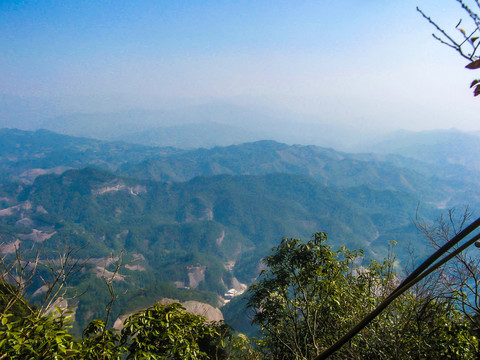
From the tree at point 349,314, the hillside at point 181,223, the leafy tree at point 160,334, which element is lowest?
the hillside at point 181,223

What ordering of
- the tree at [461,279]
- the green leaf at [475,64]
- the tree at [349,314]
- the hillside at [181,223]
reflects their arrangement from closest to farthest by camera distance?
the green leaf at [475,64] < the tree at [461,279] < the tree at [349,314] < the hillside at [181,223]

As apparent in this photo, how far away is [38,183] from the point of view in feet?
602

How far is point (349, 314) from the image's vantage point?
588 cm

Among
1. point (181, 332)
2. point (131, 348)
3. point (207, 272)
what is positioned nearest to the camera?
point (131, 348)

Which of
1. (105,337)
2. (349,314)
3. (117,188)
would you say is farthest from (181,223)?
(105,337)

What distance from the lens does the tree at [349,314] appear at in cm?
431

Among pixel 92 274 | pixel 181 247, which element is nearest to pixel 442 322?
pixel 92 274

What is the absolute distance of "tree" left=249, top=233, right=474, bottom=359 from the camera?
14.1 ft

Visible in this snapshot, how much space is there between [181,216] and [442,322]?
580 ft

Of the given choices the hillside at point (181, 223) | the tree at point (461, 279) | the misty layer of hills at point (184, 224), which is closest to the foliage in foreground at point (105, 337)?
the tree at point (461, 279)

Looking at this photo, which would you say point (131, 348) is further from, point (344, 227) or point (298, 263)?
point (344, 227)

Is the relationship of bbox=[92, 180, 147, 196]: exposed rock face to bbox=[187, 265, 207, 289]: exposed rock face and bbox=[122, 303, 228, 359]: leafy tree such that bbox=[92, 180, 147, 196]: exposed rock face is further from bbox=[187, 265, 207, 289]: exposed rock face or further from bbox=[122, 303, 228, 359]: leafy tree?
bbox=[122, 303, 228, 359]: leafy tree

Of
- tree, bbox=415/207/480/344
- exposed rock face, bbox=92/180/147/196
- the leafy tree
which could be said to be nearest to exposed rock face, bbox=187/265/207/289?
exposed rock face, bbox=92/180/147/196

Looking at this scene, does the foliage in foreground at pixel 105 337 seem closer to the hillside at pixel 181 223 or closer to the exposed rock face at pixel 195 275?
the hillside at pixel 181 223
